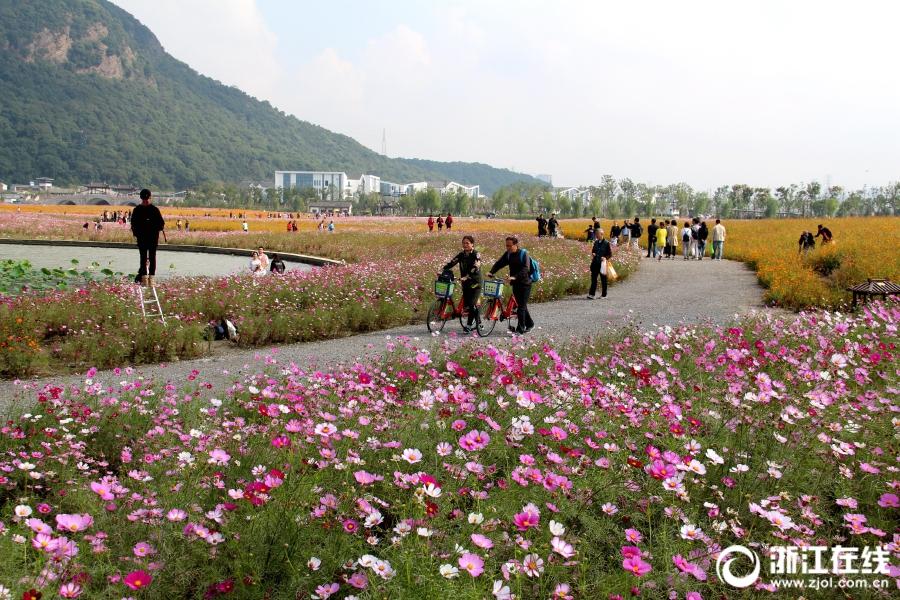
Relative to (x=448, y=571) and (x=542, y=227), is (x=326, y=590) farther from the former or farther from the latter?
(x=542, y=227)

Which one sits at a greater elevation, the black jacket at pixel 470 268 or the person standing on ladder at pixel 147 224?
the person standing on ladder at pixel 147 224

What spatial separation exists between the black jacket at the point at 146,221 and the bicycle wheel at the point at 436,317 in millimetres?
4769

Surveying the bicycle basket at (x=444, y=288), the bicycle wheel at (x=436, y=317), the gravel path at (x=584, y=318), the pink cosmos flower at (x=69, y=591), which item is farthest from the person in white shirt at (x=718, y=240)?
the pink cosmos flower at (x=69, y=591)

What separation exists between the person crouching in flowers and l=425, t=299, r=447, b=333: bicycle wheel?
459 millimetres

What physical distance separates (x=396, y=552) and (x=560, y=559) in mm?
756

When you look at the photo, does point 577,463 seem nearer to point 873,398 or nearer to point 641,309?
point 873,398

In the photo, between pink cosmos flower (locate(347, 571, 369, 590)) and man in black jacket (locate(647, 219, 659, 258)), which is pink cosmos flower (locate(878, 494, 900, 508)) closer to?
pink cosmos flower (locate(347, 571, 369, 590))

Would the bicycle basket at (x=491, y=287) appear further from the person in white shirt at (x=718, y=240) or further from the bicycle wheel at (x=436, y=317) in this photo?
the person in white shirt at (x=718, y=240)

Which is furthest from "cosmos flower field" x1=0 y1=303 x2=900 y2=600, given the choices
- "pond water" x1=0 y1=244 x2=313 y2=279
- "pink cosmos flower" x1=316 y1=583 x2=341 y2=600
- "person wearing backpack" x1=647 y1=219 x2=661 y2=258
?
"person wearing backpack" x1=647 y1=219 x2=661 y2=258

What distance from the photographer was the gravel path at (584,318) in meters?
8.52

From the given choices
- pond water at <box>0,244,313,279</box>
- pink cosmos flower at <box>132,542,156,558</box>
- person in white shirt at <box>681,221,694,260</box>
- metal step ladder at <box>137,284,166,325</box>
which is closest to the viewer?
pink cosmos flower at <box>132,542,156,558</box>

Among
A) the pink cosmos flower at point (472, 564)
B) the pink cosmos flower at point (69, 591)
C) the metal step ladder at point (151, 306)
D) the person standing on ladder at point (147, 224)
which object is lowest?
the metal step ladder at point (151, 306)

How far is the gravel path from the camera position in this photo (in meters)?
8.52

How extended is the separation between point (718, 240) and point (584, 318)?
1856 cm
